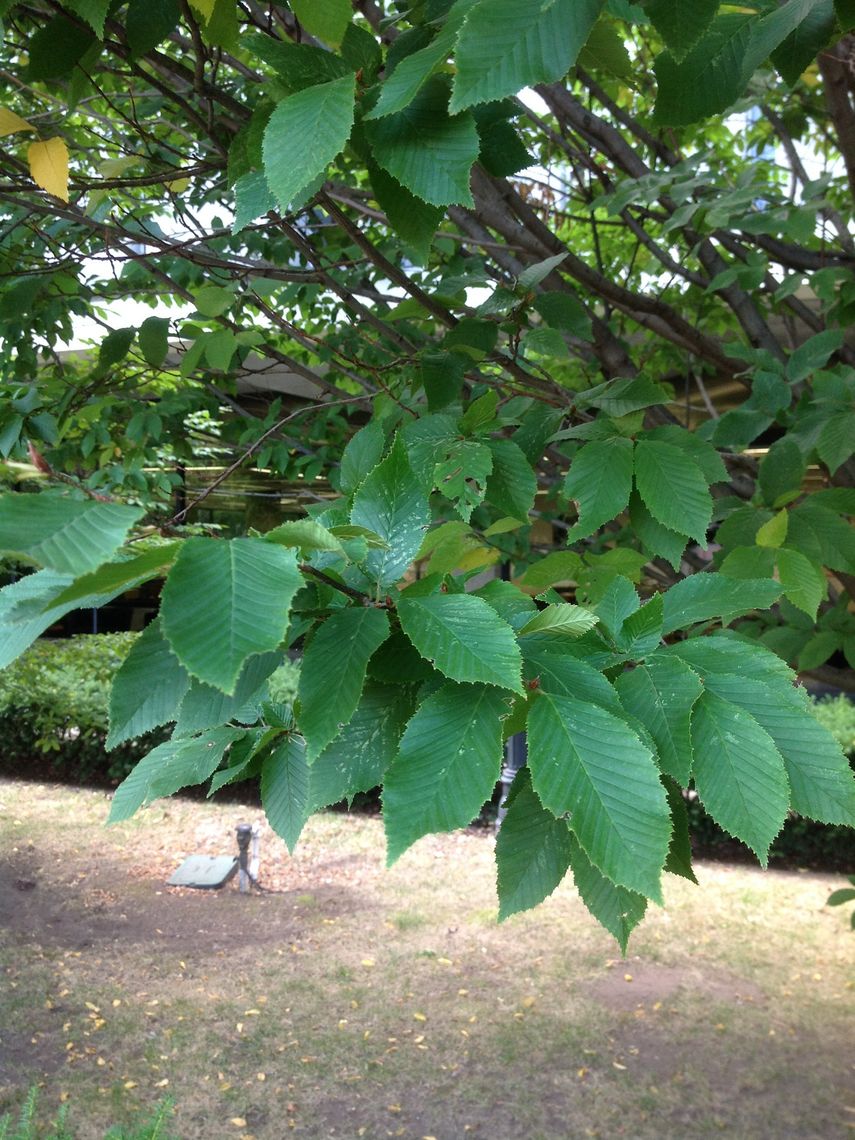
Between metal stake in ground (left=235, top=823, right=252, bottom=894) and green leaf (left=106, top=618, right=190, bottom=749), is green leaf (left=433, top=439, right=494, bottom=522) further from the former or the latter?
metal stake in ground (left=235, top=823, right=252, bottom=894)

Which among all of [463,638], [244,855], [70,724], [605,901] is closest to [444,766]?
[463,638]

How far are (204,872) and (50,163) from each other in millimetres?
5454

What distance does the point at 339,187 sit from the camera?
2.68m

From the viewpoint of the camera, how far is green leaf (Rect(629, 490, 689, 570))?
1.75 metres

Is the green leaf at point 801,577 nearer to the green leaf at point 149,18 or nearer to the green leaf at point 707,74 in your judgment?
the green leaf at point 707,74

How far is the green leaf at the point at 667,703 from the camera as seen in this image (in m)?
0.89

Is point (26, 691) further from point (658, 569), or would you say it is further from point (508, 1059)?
point (658, 569)

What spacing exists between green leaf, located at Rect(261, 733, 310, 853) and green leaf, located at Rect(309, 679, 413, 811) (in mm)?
121

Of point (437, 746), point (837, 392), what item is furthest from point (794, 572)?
point (437, 746)

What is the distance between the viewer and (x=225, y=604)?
66cm

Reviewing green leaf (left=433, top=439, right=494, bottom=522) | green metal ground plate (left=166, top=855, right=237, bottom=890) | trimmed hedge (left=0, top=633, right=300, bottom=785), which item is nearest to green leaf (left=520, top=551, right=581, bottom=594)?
green leaf (left=433, top=439, right=494, bottom=522)

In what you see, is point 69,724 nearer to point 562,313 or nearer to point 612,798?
point 562,313

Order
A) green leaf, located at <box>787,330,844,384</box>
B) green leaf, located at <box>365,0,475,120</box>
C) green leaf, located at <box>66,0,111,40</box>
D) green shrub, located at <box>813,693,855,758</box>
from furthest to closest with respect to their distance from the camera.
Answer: green shrub, located at <box>813,693,855,758</box>
green leaf, located at <box>787,330,844,384</box>
green leaf, located at <box>66,0,111,40</box>
green leaf, located at <box>365,0,475,120</box>

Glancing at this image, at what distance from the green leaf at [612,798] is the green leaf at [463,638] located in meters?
0.08
